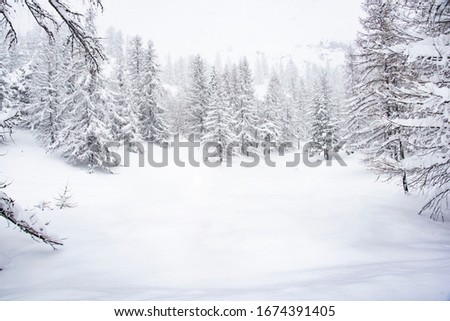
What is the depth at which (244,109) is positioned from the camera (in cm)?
4088

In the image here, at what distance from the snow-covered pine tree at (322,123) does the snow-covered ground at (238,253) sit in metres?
28.0

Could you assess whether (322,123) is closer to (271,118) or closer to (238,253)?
(271,118)

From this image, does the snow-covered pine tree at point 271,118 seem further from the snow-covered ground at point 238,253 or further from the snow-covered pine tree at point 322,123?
the snow-covered ground at point 238,253

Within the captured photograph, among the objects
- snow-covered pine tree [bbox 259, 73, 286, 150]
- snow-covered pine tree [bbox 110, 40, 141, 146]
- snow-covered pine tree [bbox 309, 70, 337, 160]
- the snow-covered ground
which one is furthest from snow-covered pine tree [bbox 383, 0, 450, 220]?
snow-covered pine tree [bbox 259, 73, 286, 150]

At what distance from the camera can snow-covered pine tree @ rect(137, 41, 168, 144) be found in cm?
3662

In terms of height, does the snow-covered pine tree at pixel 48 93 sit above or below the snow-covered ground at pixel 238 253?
above

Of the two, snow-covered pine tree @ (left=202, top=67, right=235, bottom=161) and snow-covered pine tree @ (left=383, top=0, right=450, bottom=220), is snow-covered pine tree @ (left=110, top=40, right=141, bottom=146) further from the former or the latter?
snow-covered pine tree @ (left=383, top=0, right=450, bottom=220)

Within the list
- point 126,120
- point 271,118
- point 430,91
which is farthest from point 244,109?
point 430,91

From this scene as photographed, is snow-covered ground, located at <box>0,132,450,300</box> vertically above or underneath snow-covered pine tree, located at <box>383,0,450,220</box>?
underneath

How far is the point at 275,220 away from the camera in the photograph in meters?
8.47

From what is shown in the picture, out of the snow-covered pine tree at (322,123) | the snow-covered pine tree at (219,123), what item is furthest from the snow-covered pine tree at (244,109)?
the snow-covered pine tree at (322,123)

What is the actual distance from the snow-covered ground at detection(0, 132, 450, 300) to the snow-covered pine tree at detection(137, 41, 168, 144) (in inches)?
1067

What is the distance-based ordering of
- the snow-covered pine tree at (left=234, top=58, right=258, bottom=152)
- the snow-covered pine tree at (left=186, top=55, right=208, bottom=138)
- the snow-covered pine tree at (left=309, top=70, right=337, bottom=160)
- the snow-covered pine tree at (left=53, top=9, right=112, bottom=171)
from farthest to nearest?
the snow-covered pine tree at (left=186, top=55, right=208, bottom=138) → the snow-covered pine tree at (left=234, top=58, right=258, bottom=152) → the snow-covered pine tree at (left=309, top=70, right=337, bottom=160) → the snow-covered pine tree at (left=53, top=9, right=112, bottom=171)

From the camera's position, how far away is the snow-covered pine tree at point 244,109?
40.2 m
